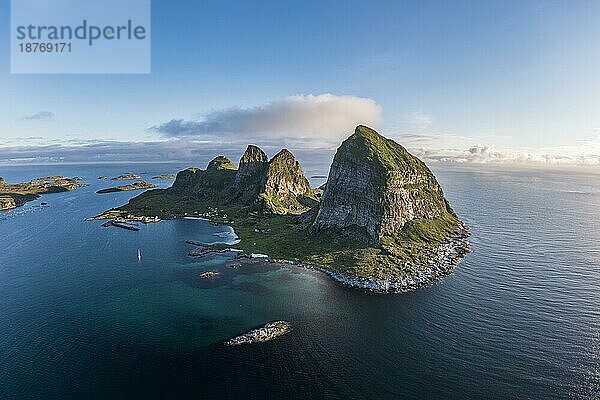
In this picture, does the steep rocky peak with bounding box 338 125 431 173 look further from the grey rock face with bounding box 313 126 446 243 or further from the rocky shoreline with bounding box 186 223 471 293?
the rocky shoreline with bounding box 186 223 471 293

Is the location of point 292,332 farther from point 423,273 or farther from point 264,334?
point 423,273

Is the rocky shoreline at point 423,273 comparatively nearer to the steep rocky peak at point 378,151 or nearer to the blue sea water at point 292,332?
the blue sea water at point 292,332

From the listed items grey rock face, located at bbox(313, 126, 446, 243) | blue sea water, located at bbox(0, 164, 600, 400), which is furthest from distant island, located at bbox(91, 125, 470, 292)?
blue sea water, located at bbox(0, 164, 600, 400)

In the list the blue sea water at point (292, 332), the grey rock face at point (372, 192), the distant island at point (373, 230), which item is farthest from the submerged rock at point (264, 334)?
the grey rock face at point (372, 192)

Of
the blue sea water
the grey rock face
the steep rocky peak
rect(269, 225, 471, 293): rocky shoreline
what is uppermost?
the steep rocky peak

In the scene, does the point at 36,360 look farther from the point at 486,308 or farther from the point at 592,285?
the point at 592,285

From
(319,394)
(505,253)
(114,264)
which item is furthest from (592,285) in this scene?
(114,264)

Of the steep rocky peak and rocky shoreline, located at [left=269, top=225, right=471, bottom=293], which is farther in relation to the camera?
the steep rocky peak
